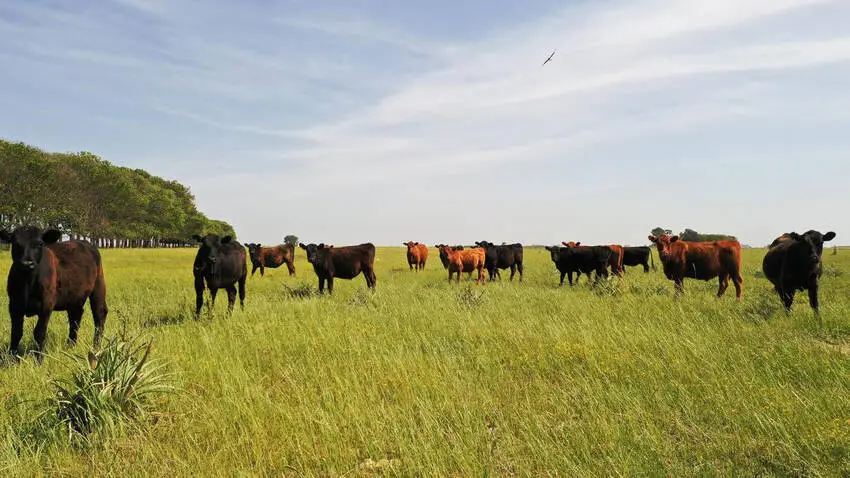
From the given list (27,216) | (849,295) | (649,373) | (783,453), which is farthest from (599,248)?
(27,216)

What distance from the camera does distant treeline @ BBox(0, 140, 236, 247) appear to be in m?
44.0

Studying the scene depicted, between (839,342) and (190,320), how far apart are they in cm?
1116

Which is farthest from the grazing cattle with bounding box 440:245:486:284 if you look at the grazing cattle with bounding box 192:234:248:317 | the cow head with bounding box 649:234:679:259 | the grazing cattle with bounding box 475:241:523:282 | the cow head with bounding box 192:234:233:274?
the cow head with bounding box 192:234:233:274

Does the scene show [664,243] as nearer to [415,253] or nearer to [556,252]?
[556,252]

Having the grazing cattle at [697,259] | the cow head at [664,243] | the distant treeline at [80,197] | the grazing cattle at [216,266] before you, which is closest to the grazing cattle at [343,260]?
the grazing cattle at [216,266]

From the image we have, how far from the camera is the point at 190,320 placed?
9031 millimetres

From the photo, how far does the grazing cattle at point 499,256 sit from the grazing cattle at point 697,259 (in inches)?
358

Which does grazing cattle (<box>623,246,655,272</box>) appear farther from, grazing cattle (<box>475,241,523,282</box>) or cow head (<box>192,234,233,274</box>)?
cow head (<box>192,234,233,274</box>)

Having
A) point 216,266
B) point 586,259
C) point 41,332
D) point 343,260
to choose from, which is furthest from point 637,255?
point 41,332

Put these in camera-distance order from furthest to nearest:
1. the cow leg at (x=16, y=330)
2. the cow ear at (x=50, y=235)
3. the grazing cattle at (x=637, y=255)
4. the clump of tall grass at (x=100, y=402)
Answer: the grazing cattle at (x=637, y=255)
the cow ear at (x=50, y=235)
the cow leg at (x=16, y=330)
the clump of tall grass at (x=100, y=402)

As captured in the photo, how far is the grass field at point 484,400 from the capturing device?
3.30m

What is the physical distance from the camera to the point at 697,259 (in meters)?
13.1

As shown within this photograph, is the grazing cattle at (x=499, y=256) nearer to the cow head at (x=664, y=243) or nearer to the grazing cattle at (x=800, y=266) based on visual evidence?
the cow head at (x=664, y=243)

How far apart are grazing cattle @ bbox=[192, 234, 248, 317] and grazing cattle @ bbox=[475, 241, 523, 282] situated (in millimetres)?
12972
